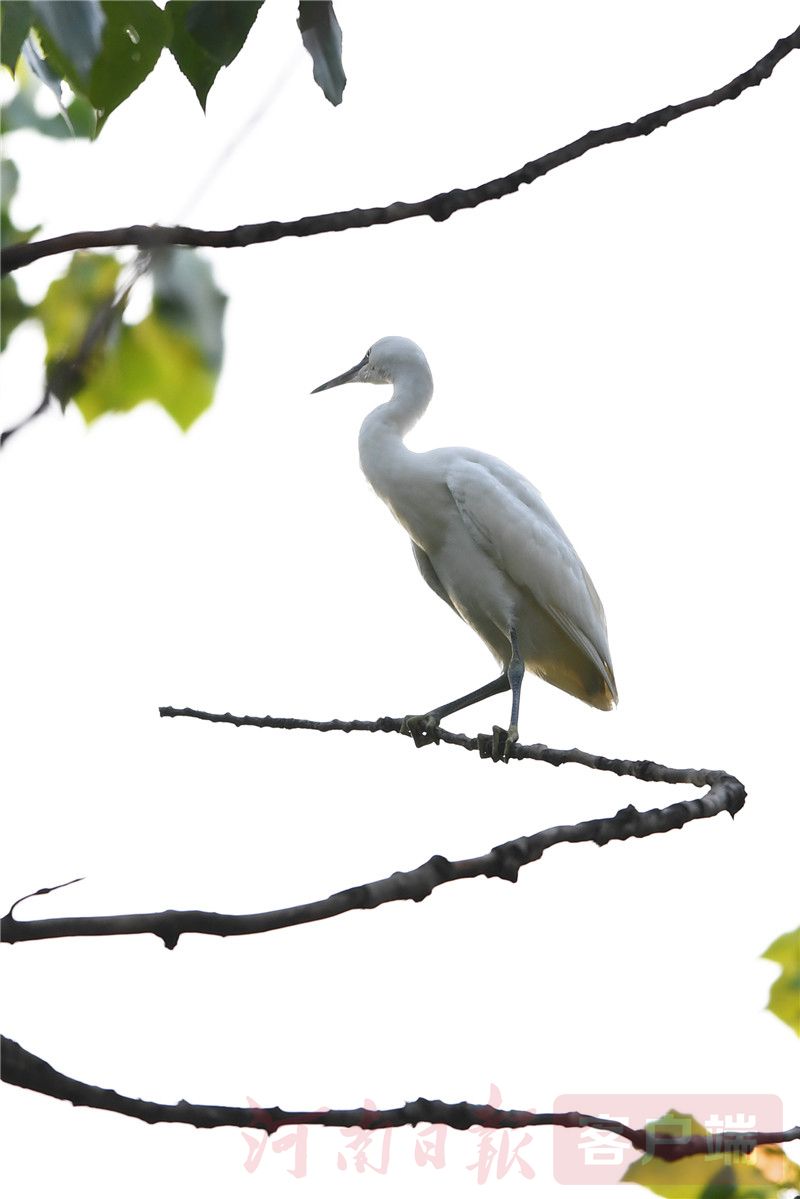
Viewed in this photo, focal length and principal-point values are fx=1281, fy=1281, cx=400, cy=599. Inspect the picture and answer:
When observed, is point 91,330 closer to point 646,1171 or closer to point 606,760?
point 646,1171

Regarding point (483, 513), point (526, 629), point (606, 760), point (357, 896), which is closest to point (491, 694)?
point (526, 629)

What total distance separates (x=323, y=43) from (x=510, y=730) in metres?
3.57

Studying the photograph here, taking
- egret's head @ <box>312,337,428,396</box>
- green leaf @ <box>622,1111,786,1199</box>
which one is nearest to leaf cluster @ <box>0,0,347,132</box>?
green leaf @ <box>622,1111,786,1199</box>

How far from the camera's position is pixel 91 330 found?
2.43 feet

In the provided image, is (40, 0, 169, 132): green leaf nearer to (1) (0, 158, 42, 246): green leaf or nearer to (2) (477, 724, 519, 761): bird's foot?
(1) (0, 158, 42, 246): green leaf

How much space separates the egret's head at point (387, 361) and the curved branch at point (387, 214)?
4046mm

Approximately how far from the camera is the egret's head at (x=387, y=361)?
5148mm

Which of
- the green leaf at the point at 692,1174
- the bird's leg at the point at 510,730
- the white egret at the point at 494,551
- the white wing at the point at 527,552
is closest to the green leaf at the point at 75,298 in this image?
the green leaf at the point at 692,1174

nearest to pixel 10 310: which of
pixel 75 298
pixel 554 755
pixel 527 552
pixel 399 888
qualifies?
pixel 75 298

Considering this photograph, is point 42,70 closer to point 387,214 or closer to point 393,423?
point 387,214

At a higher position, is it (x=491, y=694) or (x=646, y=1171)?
(x=491, y=694)

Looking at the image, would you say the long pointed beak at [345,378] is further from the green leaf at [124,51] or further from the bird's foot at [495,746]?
the green leaf at [124,51]

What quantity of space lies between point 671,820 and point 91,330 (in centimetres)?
82

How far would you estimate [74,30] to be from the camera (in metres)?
0.76
